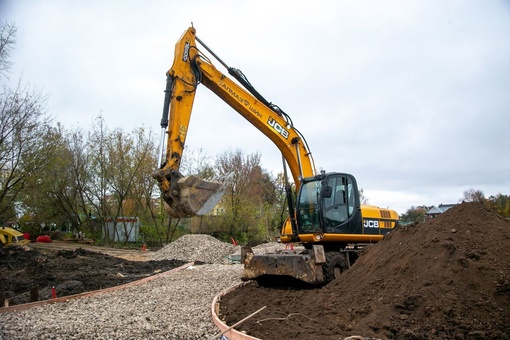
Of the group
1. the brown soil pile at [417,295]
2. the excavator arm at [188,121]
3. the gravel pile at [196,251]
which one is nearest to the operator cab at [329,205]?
the excavator arm at [188,121]

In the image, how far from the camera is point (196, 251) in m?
18.2

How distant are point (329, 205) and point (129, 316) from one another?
4.25m

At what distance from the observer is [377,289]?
584 centimetres

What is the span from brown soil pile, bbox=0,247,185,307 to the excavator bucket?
335cm

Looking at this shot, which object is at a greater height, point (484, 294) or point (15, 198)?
point (15, 198)

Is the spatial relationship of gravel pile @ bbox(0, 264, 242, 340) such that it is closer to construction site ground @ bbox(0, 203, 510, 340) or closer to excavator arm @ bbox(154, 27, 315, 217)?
construction site ground @ bbox(0, 203, 510, 340)

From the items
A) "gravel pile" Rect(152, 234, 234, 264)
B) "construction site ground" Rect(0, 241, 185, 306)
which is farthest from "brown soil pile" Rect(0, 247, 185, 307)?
"gravel pile" Rect(152, 234, 234, 264)

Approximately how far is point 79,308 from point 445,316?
6064 mm

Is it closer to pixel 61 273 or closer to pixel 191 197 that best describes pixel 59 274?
pixel 61 273

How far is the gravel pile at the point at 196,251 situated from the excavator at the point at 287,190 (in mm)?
8475

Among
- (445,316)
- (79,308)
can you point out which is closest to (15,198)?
(79,308)

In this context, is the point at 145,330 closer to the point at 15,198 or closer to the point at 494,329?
the point at 494,329

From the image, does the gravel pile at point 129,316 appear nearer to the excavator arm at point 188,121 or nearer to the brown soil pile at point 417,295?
the brown soil pile at point 417,295

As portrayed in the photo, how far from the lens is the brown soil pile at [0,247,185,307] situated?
9.44 m
